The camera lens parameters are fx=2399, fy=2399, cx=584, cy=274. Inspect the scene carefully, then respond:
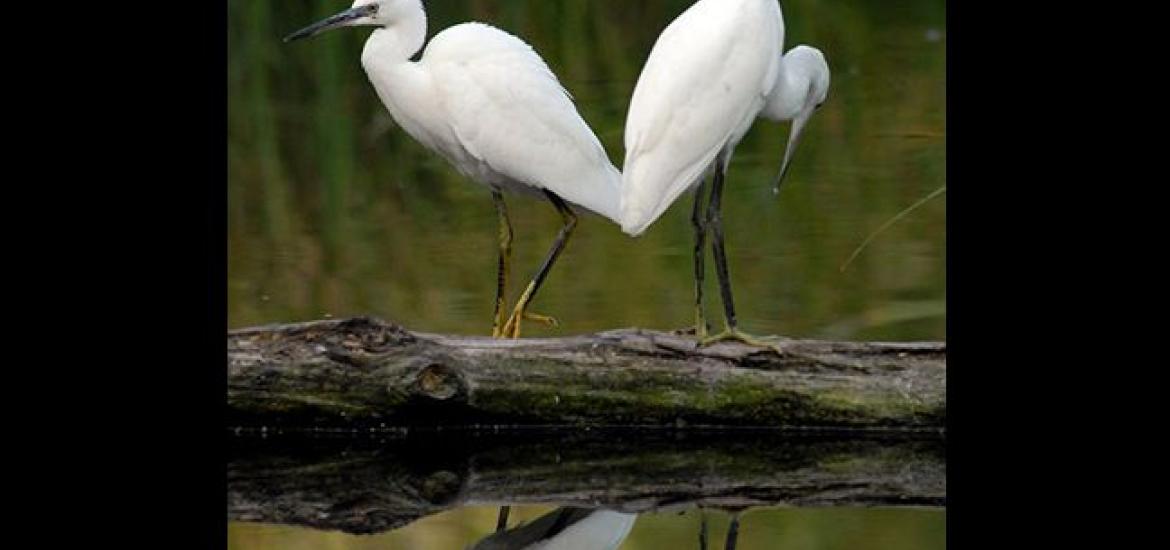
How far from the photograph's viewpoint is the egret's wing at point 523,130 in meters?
5.91

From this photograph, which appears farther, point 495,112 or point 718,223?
point 495,112

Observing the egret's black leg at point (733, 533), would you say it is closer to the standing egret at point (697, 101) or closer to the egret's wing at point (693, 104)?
the standing egret at point (697, 101)

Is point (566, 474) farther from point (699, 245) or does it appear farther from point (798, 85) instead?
point (798, 85)

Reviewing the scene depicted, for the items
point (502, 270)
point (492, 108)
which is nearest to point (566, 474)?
point (502, 270)

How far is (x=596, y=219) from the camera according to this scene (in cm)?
794

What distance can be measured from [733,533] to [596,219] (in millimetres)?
3236

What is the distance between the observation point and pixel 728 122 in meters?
5.46

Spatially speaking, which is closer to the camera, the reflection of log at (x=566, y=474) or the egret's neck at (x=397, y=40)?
the reflection of log at (x=566, y=474)

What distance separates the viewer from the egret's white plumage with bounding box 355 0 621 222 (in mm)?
5914

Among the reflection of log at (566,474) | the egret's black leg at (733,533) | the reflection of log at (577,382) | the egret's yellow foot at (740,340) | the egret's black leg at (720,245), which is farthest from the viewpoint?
the egret's black leg at (720,245)

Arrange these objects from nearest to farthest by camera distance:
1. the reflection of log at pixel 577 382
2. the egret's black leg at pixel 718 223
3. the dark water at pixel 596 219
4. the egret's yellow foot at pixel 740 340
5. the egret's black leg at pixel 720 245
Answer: the reflection of log at pixel 577 382, the egret's yellow foot at pixel 740 340, the egret's black leg at pixel 720 245, the egret's black leg at pixel 718 223, the dark water at pixel 596 219

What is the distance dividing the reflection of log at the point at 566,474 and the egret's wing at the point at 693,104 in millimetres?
539

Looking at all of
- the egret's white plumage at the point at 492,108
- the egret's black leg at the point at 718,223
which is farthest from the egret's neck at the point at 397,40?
the egret's black leg at the point at 718,223

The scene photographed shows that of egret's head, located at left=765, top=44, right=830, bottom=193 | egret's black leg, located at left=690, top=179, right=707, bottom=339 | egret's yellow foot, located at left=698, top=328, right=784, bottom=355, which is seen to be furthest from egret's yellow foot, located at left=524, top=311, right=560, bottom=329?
egret's head, located at left=765, top=44, right=830, bottom=193
